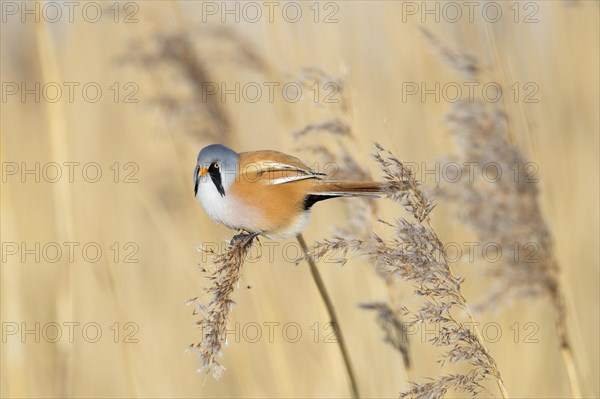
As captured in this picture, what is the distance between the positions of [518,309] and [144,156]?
2.35m

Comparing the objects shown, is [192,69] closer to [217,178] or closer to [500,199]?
[217,178]

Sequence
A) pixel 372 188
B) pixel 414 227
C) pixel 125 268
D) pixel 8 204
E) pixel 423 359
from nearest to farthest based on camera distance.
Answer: pixel 414 227, pixel 372 188, pixel 8 204, pixel 423 359, pixel 125 268

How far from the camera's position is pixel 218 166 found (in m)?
2.17

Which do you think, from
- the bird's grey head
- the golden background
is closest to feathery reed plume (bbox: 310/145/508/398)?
the golden background

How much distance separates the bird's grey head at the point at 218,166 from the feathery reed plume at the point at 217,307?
40 cm

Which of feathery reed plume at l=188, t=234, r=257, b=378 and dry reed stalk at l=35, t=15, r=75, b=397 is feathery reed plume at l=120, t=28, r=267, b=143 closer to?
dry reed stalk at l=35, t=15, r=75, b=397

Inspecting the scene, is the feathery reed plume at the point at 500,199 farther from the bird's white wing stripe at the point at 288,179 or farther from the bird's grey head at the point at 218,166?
the bird's grey head at the point at 218,166

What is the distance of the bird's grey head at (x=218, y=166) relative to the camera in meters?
2.13

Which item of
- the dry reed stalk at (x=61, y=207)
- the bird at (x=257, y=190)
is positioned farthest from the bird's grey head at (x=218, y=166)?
the dry reed stalk at (x=61, y=207)

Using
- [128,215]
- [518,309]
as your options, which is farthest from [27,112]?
[518,309]

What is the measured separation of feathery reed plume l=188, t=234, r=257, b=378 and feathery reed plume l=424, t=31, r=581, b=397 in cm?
83

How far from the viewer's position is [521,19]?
3393mm

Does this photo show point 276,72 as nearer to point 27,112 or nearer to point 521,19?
point 521,19

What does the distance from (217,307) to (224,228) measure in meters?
1.92
